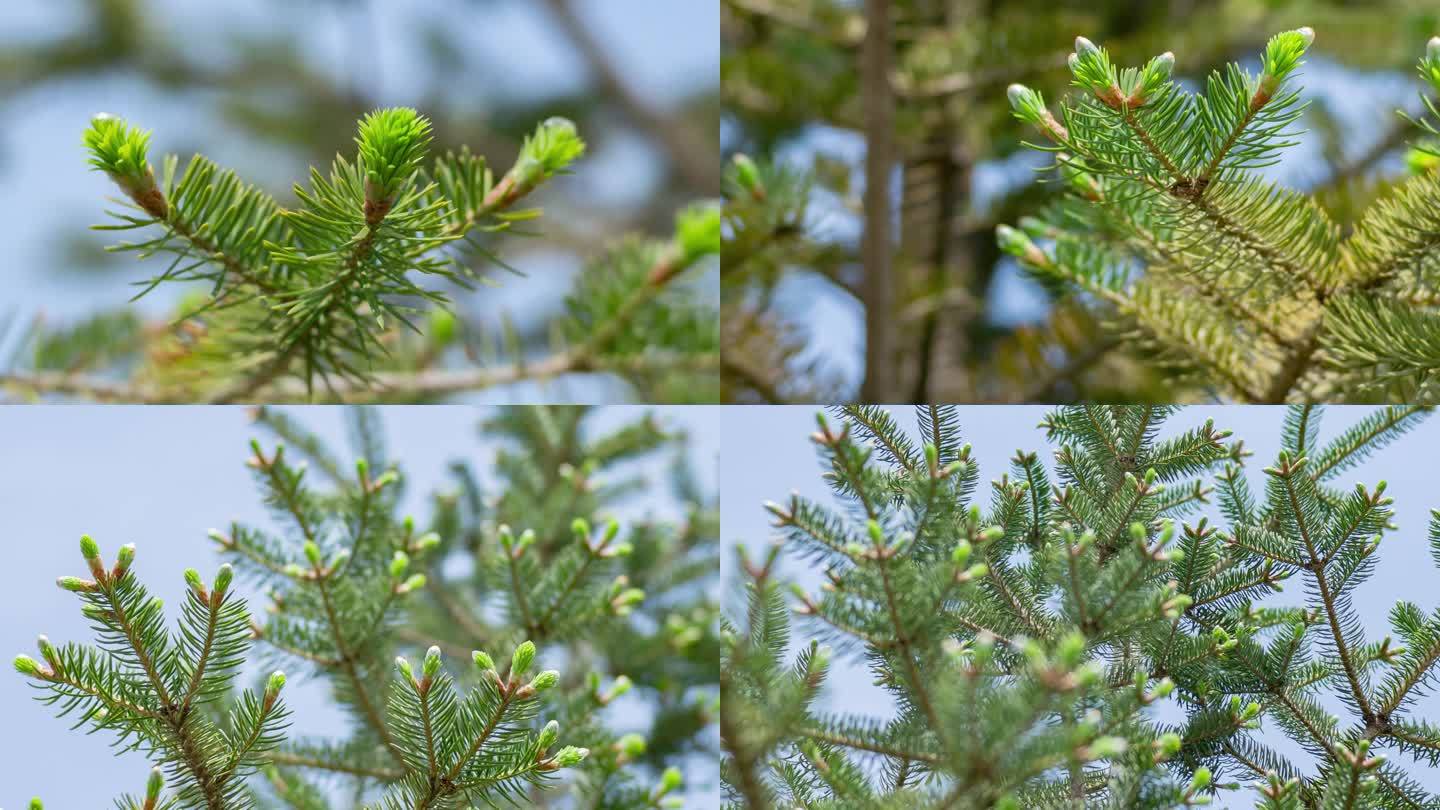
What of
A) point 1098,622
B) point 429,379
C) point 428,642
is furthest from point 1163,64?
point 428,642

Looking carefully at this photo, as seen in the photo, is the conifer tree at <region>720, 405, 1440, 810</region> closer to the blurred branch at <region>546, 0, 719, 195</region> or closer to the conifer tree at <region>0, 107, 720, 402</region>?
the conifer tree at <region>0, 107, 720, 402</region>

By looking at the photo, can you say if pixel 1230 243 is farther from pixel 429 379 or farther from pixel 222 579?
pixel 429 379

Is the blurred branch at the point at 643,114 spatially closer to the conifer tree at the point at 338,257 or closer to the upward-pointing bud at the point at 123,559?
the conifer tree at the point at 338,257

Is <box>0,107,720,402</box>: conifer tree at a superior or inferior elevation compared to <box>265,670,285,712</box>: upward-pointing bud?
superior

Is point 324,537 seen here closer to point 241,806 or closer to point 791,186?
point 241,806

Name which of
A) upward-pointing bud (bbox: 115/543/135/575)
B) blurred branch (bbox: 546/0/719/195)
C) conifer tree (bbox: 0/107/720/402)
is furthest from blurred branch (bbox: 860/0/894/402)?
blurred branch (bbox: 546/0/719/195)

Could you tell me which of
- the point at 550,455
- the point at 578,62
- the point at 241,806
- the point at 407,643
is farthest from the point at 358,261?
the point at 578,62

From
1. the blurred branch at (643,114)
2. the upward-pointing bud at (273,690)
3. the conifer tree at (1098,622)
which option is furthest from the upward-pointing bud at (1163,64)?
the blurred branch at (643,114)
